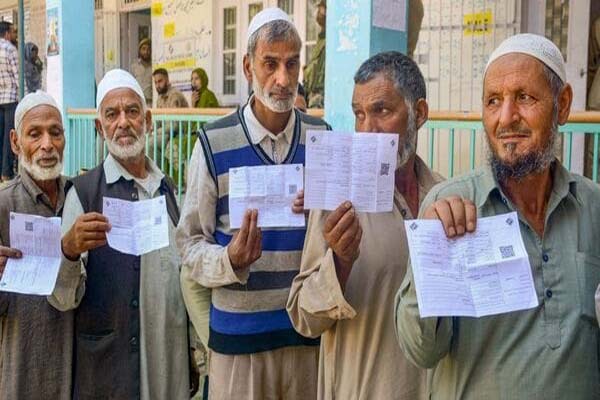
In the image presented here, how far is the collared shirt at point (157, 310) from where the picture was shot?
3.04m

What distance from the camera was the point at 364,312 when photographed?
232cm

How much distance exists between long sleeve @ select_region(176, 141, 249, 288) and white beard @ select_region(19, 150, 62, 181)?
65 centimetres

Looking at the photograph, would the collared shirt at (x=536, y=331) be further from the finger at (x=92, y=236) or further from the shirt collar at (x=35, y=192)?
the shirt collar at (x=35, y=192)

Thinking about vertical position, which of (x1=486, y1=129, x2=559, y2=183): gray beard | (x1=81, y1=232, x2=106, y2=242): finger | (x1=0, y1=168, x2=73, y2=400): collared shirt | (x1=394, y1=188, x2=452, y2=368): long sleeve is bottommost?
(x1=0, y1=168, x2=73, y2=400): collared shirt

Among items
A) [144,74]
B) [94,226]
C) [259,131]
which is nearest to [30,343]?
[94,226]

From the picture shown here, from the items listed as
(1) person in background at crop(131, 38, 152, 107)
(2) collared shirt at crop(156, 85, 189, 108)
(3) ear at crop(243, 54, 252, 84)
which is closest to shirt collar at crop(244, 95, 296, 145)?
(3) ear at crop(243, 54, 252, 84)

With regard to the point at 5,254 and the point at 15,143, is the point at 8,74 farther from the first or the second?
the point at 5,254

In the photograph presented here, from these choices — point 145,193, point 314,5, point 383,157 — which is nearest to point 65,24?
point 314,5

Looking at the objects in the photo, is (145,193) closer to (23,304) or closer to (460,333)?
(23,304)

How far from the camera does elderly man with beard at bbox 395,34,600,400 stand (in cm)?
186

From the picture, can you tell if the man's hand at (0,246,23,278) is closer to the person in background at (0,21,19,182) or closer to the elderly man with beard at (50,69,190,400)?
the elderly man with beard at (50,69,190,400)

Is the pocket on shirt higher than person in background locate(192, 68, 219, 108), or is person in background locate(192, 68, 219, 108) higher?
person in background locate(192, 68, 219, 108)

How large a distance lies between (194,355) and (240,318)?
0.57 m

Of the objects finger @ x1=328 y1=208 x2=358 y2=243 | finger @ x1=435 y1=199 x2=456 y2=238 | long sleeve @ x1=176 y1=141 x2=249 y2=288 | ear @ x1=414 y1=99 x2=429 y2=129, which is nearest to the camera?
finger @ x1=435 y1=199 x2=456 y2=238
